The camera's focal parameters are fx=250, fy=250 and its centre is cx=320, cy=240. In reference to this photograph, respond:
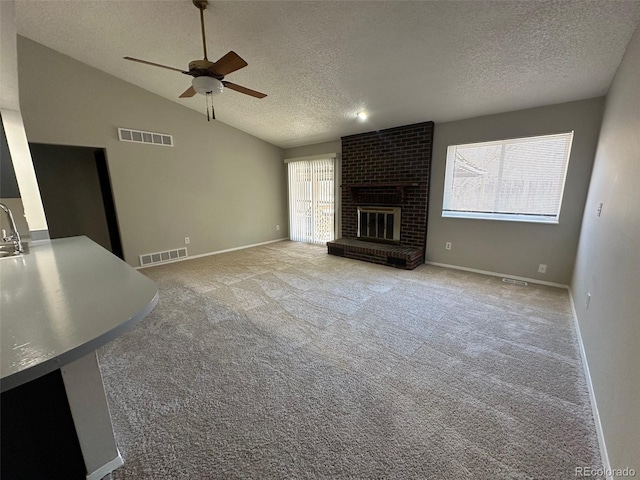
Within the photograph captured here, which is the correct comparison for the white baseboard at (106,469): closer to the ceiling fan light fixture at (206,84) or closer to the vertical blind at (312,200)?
the ceiling fan light fixture at (206,84)

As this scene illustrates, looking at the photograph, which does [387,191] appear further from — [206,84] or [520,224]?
[206,84]

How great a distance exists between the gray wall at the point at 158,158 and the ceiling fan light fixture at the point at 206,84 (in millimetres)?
2641

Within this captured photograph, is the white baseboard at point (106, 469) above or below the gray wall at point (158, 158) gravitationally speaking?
below

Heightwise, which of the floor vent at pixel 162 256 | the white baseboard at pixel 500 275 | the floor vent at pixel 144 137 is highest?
the floor vent at pixel 144 137

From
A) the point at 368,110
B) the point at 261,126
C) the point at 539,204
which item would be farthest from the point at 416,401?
the point at 261,126

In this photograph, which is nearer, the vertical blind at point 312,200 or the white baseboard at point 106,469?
the white baseboard at point 106,469

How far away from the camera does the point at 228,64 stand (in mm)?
2004

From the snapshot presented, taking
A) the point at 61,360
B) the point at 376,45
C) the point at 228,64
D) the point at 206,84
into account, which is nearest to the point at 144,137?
the point at 206,84

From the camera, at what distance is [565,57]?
88.7 inches

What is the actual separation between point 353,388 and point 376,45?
2.98m

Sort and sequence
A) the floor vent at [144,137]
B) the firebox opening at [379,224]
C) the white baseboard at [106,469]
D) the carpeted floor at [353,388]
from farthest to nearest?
the firebox opening at [379,224] → the floor vent at [144,137] → the carpeted floor at [353,388] → the white baseboard at [106,469]

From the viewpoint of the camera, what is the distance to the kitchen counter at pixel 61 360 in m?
0.65

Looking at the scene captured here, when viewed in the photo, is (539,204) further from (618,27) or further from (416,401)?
(416,401)

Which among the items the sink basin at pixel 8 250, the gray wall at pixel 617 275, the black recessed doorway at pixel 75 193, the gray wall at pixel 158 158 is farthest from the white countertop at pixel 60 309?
the black recessed doorway at pixel 75 193
